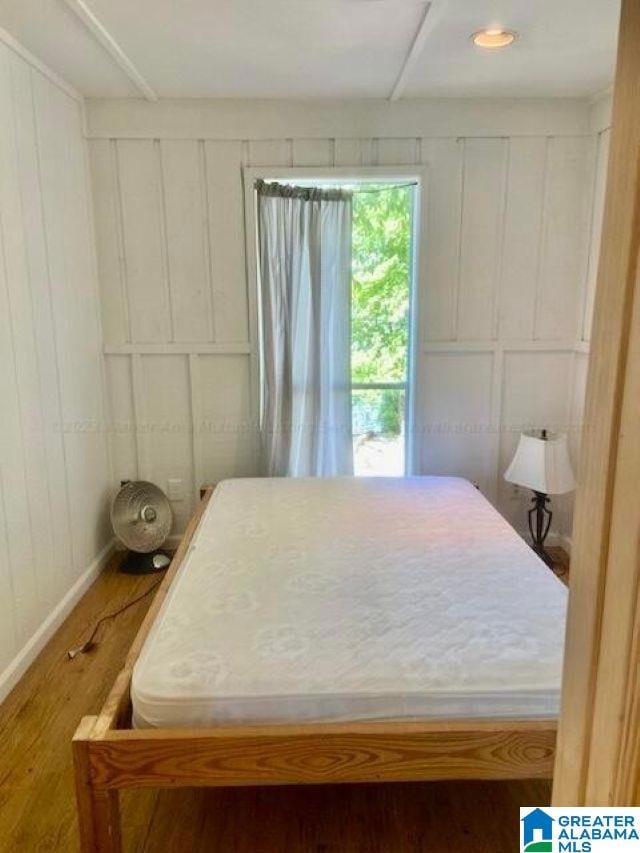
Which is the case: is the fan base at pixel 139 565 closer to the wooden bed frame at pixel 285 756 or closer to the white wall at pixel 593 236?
the wooden bed frame at pixel 285 756

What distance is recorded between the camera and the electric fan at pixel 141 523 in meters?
3.27

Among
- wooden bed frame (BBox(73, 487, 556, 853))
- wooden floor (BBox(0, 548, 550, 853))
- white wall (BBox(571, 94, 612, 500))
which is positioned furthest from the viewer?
white wall (BBox(571, 94, 612, 500))

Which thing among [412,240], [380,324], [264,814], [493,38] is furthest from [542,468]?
[264,814]

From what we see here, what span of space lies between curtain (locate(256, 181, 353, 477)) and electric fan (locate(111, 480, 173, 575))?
68cm

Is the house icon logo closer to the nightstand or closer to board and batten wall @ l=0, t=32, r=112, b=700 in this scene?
board and batten wall @ l=0, t=32, r=112, b=700

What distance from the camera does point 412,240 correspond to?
3363mm

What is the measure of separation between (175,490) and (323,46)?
2505 millimetres

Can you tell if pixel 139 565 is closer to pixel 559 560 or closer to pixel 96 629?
pixel 96 629

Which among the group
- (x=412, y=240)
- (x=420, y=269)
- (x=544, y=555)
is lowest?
(x=544, y=555)

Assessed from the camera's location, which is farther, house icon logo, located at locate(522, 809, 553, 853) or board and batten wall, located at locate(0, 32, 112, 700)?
board and batten wall, located at locate(0, 32, 112, 700)

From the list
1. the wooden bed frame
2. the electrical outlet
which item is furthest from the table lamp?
the electrical outlet

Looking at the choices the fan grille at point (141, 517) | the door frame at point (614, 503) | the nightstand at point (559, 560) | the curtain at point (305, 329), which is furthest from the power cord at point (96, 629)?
the door frame at point (614, 503)

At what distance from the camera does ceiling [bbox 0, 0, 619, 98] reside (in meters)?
2.13

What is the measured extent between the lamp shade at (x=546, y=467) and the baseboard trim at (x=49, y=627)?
2459mm
